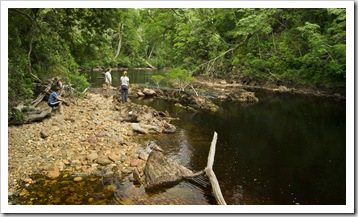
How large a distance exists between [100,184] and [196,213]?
9.70ft

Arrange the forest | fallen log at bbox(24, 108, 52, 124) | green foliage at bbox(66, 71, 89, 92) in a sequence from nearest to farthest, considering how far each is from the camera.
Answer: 1. the forest
2. fallen log at bbox(24, 108, 52, 124)
3. green foliage at bbox(66, 71, 89, 92)

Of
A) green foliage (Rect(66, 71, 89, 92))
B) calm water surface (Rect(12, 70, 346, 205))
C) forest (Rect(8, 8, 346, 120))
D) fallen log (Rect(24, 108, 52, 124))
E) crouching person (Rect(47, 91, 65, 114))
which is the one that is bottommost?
calm water surface (Rect(12, 70, 346, 205))

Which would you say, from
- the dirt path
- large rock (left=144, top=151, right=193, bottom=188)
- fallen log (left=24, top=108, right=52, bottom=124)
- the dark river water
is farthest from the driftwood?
the dark river water

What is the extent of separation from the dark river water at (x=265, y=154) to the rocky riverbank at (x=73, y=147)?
1.44 m

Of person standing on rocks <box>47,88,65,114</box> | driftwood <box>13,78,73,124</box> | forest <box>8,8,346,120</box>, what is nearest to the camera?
forest <box>8,8,346,120</box>

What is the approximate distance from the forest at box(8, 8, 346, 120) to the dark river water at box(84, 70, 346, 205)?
451cm

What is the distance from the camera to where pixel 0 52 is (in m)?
4.97

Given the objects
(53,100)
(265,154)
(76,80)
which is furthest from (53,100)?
(265,154)

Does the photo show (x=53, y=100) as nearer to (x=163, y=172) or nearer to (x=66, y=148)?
(x=66, y=148)

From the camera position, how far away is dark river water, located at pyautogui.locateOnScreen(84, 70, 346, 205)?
654 centimetres

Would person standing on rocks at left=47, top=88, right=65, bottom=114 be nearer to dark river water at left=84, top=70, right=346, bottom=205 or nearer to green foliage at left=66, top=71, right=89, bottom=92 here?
green foliage at left=66, top=71, right=89, bottom=92

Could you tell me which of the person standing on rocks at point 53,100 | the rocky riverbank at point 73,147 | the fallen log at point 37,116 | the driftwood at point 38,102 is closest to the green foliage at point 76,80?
the driftwood at point 38,102

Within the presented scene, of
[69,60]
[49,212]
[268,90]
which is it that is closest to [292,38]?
[268,90]

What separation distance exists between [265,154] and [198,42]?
30.9m
